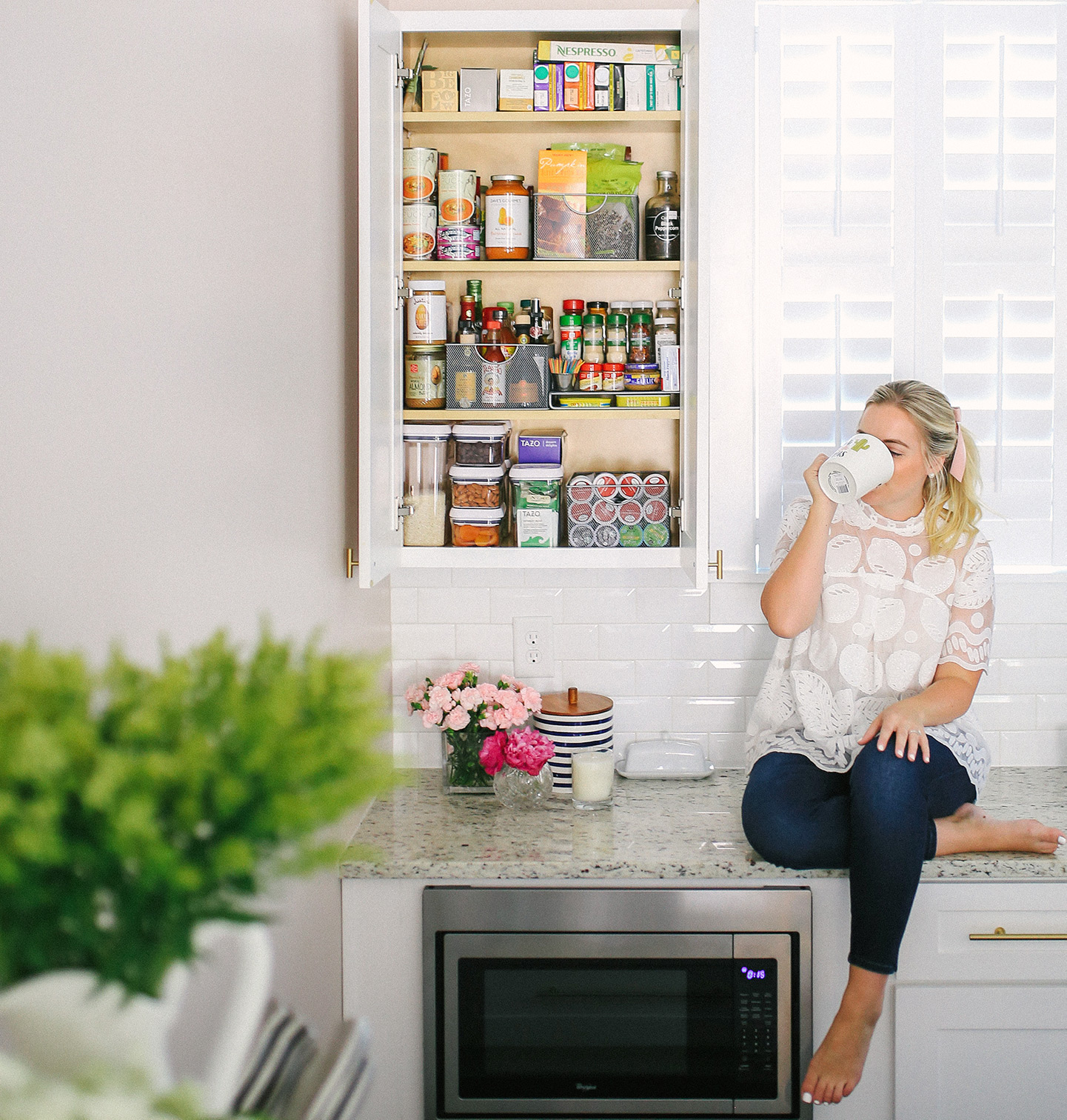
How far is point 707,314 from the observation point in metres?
1.91

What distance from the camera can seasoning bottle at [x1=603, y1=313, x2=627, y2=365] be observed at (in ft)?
7.27

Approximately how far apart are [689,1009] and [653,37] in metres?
1.97

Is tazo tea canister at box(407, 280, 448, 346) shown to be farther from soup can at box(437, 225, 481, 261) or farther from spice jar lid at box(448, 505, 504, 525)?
spice jar lid at box(448, 505, 504, 525)

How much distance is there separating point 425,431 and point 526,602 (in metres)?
0.51

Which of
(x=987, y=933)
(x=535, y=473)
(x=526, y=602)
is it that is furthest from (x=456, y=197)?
(x=987, y=933)

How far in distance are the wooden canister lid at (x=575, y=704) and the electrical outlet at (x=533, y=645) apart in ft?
0.30

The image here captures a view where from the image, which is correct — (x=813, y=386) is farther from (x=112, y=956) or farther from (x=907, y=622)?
(x=112, y=956)

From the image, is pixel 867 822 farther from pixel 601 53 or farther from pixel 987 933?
pixel 601 53

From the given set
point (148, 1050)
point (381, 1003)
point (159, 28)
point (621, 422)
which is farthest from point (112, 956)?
point (621, 422)

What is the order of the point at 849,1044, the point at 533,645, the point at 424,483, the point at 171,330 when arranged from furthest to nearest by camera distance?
the point at 533,645 → the point at 424,483 → the point at 849,1044 → the point at 171,330

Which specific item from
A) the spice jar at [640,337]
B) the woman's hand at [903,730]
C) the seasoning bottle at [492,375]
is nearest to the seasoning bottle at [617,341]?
the spice jar at [640,337]

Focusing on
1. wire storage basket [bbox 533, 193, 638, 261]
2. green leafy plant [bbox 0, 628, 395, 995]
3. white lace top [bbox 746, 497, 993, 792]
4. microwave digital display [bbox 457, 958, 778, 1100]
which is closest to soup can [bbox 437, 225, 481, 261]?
wire storage basket [bbox 533, 193, 638, 261]

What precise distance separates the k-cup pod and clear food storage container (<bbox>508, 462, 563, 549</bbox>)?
21.8 inches

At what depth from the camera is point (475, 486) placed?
220 centimetres
